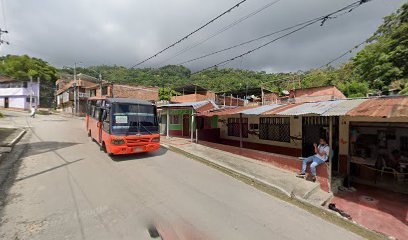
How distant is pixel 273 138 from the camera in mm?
12844

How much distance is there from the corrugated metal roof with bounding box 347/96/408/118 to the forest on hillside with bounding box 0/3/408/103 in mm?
9360

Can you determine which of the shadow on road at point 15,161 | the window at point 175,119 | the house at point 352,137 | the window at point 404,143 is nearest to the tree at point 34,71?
the window at point 175,119

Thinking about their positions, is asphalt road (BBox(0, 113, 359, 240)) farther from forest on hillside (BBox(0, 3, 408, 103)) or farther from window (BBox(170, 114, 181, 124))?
window (BBox(170, 114, 181, 124))

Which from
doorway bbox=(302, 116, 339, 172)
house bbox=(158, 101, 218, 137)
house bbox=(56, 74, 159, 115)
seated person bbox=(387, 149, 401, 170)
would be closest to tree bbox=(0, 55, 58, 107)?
house bbox=(56, 74, 159, 115)

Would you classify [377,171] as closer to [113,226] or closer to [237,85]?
[113,226]

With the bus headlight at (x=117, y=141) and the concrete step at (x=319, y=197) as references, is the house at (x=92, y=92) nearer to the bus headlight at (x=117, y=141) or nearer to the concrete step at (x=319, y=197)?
the bus headlight at (x=117, y=141)

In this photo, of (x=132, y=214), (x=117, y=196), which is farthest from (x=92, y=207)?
(x=132, y=214)

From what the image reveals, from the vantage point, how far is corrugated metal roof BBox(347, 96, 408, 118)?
571 cm

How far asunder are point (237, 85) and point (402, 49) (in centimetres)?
2332

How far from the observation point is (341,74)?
1220 inches

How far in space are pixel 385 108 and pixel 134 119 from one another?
9232mm

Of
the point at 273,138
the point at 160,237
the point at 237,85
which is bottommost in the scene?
the point at 160,237

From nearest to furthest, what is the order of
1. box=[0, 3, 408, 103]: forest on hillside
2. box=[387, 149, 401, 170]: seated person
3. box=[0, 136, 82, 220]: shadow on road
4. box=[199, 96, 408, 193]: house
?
1. box=[0, 136, 82, 220]: shadow on road
2. box=[199, 96, 408, 193]: house
3. box=[387, 149, 401, 170]: seated person
4. box=[0, 3, 408, 103]: forest on hillside

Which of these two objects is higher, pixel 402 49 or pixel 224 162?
pixel 402 49
